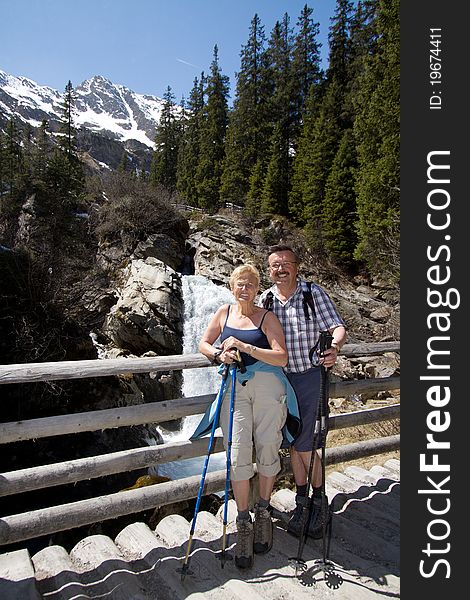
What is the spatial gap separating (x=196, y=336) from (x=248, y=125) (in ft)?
85.1

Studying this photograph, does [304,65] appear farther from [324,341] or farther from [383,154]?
[324,341]

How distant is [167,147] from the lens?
52375 millimetres

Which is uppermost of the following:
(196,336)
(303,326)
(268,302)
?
(268,302)

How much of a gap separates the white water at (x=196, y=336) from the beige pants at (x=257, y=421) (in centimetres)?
946

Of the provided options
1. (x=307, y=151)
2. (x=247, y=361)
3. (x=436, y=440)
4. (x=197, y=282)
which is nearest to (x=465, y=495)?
(x=436, y=440)

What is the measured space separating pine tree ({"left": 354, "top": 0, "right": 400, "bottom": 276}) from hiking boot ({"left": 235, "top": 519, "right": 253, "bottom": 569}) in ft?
38.5

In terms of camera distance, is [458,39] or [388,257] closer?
[458,39]

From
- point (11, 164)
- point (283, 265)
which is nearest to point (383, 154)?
point (283, 265)

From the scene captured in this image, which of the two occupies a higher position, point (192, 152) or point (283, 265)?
point (192, 152)

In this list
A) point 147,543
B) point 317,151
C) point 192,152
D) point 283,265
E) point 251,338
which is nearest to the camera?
point 251,338

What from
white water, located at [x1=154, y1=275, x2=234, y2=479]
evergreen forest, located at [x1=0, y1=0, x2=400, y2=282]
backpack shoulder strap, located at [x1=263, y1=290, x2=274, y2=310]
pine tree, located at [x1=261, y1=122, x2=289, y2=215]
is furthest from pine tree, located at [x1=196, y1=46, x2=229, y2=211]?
backpack shoulder strap, located at [x1=263, y1=290, x2=274, y2=310]

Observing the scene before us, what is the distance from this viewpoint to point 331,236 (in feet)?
81.0

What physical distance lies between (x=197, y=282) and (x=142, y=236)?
652 centimetres

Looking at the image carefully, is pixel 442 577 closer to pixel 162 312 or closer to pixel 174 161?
pixel 162 312
